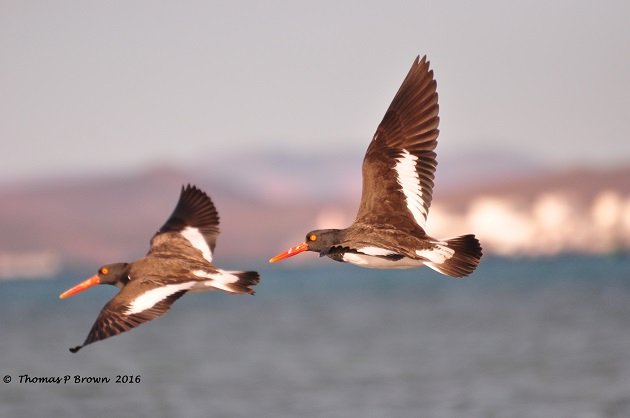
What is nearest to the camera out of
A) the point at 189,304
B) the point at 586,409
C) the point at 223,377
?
the point at 586,409

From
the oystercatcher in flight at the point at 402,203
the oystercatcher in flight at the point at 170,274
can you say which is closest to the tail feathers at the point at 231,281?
the oystercatcher in flight at the point at 170,274

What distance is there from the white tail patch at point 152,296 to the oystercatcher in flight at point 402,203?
4.32 feet

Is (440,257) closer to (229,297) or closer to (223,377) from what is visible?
(223,377)

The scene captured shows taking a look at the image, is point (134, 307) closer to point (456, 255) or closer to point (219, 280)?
point (219, 280)

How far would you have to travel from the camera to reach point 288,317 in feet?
197

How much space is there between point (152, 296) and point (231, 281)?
94 cm

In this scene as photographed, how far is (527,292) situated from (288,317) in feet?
67.4

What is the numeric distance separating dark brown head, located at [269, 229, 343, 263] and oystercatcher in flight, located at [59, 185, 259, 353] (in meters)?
0.53

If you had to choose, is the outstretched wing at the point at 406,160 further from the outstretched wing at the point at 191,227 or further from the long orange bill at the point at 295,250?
the outstretched wing at the point at 191,227

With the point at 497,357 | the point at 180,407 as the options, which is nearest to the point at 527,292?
the point at 497,357

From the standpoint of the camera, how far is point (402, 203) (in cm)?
1262

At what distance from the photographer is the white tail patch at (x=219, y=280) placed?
39.6ft

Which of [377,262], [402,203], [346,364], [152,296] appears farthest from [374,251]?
[346,364]

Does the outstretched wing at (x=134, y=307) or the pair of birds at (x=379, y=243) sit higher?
the pair of birds at (x=379, y=243)
